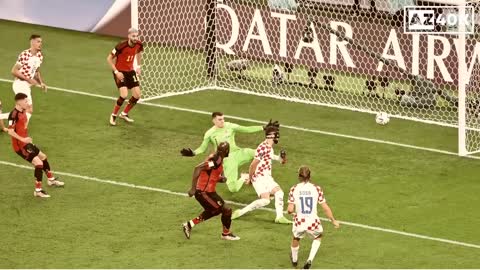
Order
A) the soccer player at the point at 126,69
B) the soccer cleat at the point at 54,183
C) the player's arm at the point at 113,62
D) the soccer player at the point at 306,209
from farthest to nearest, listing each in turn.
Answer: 1. the soccer player at the point at 126,69
2. the player's arm at the point at 113,62
3. the soccer cleat at the point at 54,183
4. the soccer player at the point at 306,209

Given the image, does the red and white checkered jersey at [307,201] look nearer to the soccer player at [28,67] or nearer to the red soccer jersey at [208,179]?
the red soccer jersey at [208,179]

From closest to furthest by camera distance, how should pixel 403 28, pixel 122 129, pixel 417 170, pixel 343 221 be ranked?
pixel 343 221 → pixel 417 170 → pixel 122 129 → pixel 403 28

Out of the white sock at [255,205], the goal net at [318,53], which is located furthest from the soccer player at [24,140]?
the goal net at [318,53]

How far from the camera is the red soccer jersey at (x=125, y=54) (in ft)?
89.5

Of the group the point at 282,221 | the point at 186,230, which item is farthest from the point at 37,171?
the point at 282,221

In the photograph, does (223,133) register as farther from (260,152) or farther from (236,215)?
(236,215)

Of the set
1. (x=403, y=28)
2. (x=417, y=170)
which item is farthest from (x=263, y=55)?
(x=417, y=170)

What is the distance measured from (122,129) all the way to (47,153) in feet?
6.84

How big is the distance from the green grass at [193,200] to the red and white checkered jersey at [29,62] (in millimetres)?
1160

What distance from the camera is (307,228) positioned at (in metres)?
19.7

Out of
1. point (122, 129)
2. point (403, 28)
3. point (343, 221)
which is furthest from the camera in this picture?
point (403, 28)

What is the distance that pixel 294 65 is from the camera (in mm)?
30219

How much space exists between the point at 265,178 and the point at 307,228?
2.96 meters

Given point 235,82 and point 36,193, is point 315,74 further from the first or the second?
point 36,193
